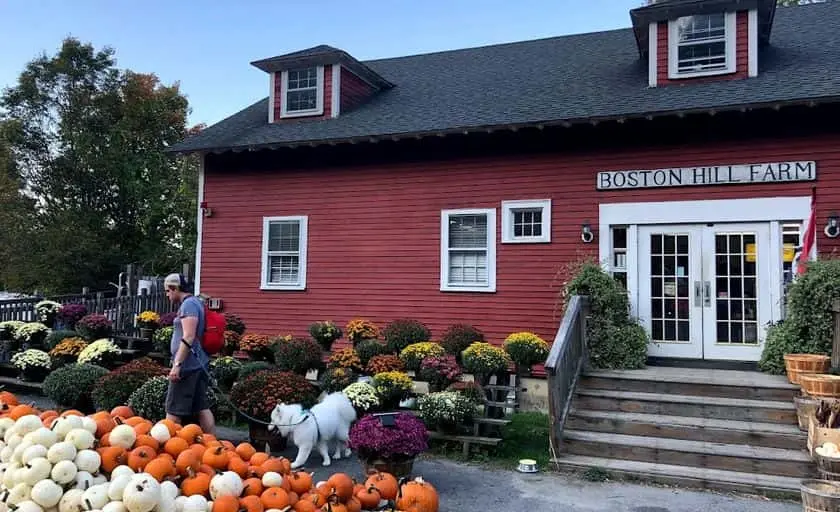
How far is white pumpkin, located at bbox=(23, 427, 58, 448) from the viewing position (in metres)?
2.98

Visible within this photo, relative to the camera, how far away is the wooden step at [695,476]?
5.36 meters

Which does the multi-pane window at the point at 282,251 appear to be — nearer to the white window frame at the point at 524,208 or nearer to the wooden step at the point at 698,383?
the white window frame at the point at 524,208

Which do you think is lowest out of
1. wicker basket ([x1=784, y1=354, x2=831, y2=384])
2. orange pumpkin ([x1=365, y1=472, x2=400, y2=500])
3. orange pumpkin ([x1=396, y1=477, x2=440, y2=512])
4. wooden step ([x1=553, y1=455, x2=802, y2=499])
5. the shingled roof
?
wooden step ([x1=553, y1=455, x2=802, y2=499])

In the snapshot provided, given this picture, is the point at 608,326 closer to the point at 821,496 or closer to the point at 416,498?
the point at 821,496

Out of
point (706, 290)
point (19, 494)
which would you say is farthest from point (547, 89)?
point (19, 494)

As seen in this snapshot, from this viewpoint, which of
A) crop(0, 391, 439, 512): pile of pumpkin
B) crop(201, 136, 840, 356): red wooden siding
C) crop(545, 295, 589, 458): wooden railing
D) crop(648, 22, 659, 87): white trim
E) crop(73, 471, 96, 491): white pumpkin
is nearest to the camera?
crop(0, 391, 439, 512): pile of pumpkin

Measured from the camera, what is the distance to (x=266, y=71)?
12.2 meters

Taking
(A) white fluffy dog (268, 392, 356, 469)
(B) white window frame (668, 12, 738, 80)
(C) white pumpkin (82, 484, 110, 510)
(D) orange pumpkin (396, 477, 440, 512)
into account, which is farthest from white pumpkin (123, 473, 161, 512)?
(B) white window frame (668, 12, 738, 80)

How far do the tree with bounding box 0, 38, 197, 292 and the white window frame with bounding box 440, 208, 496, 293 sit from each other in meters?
20.2

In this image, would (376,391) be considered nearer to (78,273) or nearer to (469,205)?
(469,205)

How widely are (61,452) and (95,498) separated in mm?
389

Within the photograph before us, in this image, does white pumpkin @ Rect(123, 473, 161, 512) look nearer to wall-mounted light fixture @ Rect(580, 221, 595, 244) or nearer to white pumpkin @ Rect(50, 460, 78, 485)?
white pumpkin @ Rect(50, 460, 78, 485)

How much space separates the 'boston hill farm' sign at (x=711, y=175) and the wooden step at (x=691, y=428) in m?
3.61

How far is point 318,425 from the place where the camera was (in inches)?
236
